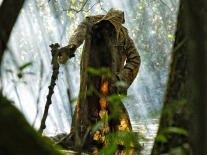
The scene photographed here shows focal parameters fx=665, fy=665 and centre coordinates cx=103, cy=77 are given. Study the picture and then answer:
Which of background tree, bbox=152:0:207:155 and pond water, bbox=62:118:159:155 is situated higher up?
background tree, bbox=152:0:207:155

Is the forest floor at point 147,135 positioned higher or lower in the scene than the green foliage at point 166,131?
lower

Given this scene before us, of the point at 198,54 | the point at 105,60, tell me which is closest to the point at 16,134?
the point at 198,54

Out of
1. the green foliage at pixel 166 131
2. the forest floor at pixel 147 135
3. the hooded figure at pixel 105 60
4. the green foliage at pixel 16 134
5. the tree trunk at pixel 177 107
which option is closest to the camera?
the green foliage at pixel 16 134

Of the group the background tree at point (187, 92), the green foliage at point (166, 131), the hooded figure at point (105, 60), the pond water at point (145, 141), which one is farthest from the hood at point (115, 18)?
the green foliage at point (166, 131)

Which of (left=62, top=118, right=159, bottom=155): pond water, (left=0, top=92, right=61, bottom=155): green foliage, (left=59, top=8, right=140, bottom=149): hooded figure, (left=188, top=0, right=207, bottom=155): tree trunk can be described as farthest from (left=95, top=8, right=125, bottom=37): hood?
(left=188, top=0, right=207, bottom=155): tree trunk

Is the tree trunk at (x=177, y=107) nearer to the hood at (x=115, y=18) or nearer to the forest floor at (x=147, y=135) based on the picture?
the forest floor at (x=147, y=135)

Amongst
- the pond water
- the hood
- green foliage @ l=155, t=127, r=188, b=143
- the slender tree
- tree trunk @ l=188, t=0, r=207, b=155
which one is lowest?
the pond water

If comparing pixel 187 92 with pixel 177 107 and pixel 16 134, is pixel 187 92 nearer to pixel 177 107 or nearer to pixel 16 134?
pixel 177 107

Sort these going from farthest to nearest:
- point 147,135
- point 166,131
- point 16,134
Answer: point 147,135 → point 166,131 → point 16,134

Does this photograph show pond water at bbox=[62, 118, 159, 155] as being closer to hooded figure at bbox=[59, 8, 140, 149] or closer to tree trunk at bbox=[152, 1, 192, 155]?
tree trunk at bbox=[152, 1, 192, 155]

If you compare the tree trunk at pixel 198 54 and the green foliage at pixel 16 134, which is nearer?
the tree trunk at pixel 198 54

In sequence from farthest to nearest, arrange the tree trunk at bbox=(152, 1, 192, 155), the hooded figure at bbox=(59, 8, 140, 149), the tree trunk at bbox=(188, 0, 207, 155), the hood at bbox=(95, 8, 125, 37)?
the hood at bbox=(95, 8, 125, 37) → the hooded figure at bbox=(59, 8, 140, 149) → the tree trunk at bbox=(152, 1, 192, 155) → the tree trunk at bbox=(188, 0, 207, 155)

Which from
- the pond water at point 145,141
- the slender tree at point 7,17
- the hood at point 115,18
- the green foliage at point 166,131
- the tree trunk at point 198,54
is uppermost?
the hood at point 115,18

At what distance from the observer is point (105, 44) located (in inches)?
330
